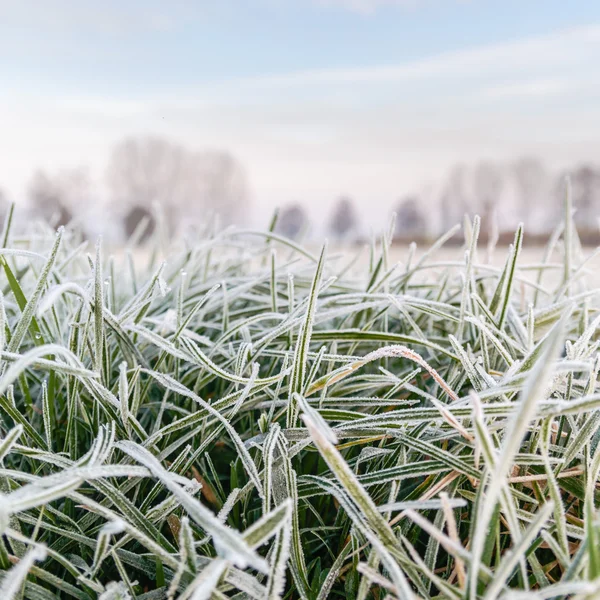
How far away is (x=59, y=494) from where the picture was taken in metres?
A: 0.25

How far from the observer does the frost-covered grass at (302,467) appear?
0.82 feet

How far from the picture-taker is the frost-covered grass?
0.25 m

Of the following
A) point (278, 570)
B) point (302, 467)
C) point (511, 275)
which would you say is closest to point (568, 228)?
point (511, 275)

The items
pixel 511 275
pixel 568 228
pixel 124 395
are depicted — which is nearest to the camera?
pixel 124 395

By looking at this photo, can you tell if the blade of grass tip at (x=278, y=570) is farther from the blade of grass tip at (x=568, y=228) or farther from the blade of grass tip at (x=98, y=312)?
the blade of grass tip at (x=568, y=228)

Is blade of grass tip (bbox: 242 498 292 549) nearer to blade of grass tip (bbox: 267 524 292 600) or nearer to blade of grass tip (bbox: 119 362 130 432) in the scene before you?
blade of grass tip (bbox: 267 524 292 600)

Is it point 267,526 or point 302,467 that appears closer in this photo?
point 267,526

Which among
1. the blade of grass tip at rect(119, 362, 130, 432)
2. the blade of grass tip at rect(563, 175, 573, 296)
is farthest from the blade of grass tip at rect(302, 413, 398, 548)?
the blade of grass tip at rect(563, 175, 573, 296)

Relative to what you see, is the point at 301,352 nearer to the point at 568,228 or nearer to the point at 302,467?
the point at 302,467

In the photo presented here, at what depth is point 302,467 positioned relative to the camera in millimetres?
404

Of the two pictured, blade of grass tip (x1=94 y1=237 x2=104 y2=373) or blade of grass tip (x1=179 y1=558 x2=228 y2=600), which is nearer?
blade of grass tip (x1=179 y1=558 x2=228 y2=600)

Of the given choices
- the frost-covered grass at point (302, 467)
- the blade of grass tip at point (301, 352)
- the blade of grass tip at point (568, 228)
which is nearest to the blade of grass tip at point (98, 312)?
the frost-covered grass at point (302, 467)

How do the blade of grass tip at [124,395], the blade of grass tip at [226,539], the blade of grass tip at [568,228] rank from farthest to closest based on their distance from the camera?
the blade of grass tip at [568,228], the blade of grass tip at [124,395], the blade of grass tip at [226,539]

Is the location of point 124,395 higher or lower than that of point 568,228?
lower
